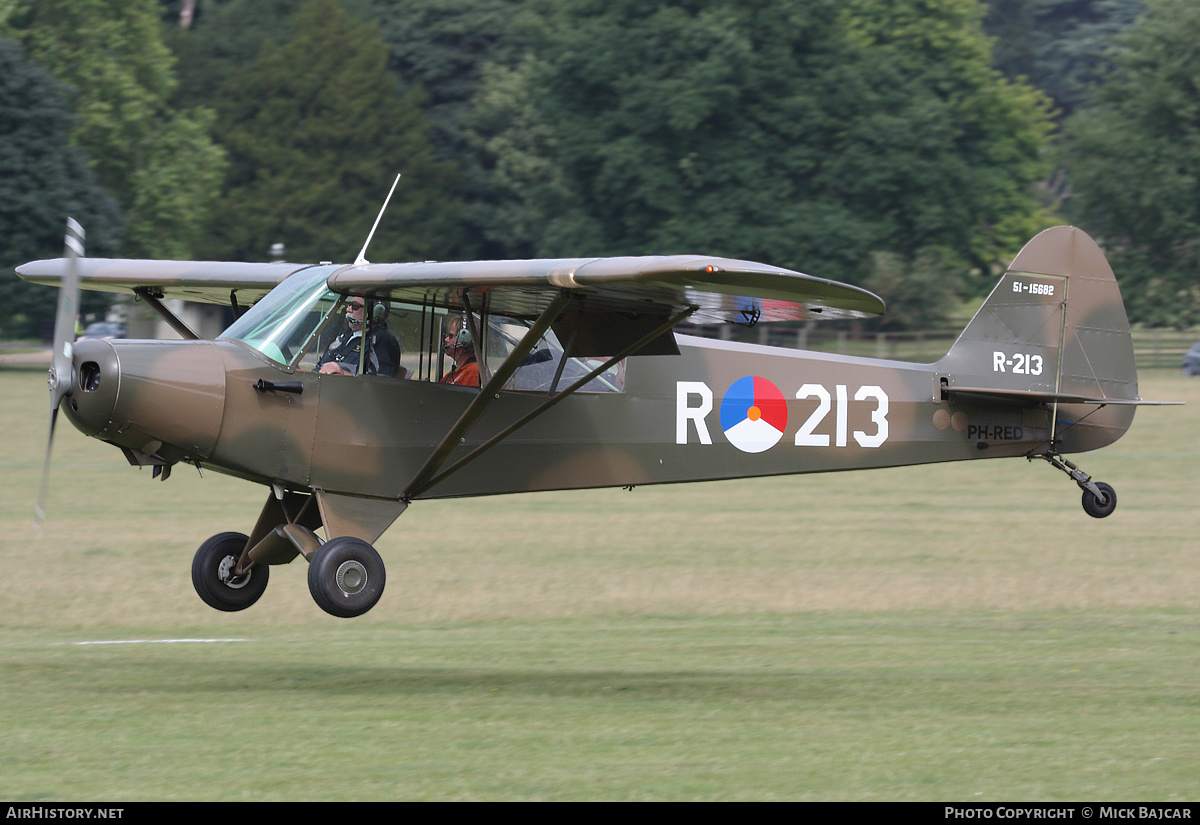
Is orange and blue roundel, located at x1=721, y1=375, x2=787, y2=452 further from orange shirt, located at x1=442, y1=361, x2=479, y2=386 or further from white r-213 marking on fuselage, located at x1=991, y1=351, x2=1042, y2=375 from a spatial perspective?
white r-213 marking on fuselage, located at x1=991, y1=351, x2=1042, y2=375

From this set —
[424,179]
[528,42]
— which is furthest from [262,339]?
[528,42]

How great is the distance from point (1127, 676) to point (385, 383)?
6.39 m

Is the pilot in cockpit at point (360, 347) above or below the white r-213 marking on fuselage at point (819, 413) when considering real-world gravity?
above

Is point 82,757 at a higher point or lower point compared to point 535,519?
higher

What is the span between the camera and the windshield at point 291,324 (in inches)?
415

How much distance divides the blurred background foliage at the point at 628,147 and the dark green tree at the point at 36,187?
101 mm

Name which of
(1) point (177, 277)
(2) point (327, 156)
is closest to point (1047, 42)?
(2) point (327, 156)

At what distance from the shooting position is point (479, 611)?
17.1 m

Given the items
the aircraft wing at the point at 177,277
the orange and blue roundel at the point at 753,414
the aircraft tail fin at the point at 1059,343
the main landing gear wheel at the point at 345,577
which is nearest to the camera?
the main landing gear wheel at the point at 345,577

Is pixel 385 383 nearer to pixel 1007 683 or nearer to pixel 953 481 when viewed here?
pixel 1007 683

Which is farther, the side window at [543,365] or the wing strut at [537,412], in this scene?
the side window at [543,365]

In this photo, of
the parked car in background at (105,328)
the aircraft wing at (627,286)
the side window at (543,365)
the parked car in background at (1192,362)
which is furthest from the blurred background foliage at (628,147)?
the aircraft wing at (627,286)

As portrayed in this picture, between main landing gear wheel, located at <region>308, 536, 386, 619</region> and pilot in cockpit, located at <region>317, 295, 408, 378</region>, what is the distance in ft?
3.95

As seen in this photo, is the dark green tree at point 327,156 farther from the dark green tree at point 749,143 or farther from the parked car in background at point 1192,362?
the parked car in background at point 1192,362
